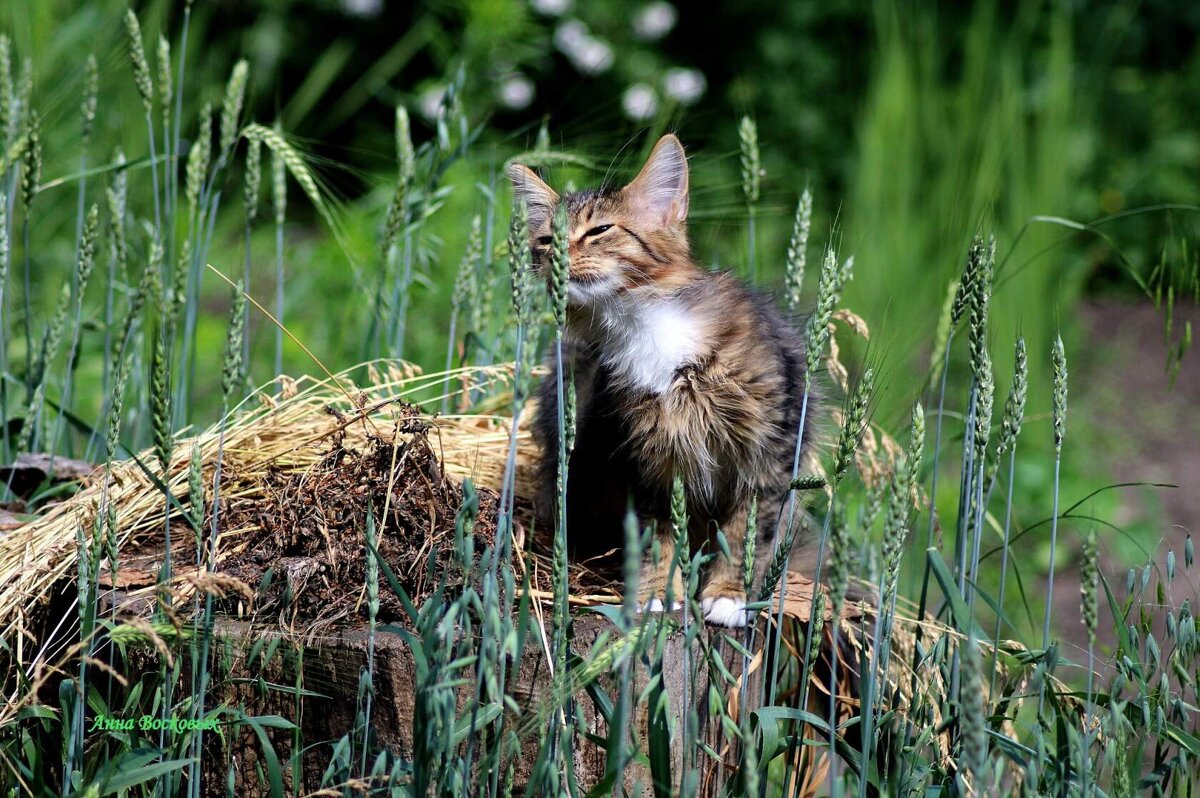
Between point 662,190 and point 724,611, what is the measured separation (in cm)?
90

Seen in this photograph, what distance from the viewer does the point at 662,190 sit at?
252 cm

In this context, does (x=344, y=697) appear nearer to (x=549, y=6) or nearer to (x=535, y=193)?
(x=535, y=193)

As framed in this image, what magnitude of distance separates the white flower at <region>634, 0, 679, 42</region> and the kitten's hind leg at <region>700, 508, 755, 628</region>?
498cm

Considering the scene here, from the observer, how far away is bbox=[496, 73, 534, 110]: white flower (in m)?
5.98

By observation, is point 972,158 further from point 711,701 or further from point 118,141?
point 711,701

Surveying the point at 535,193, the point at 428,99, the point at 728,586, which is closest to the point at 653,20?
the point at 428,99

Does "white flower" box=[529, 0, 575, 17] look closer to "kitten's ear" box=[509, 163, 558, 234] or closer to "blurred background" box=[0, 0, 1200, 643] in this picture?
"blurred background" box=[0, 0, 1200, 643]

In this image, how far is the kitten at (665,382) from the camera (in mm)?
2322

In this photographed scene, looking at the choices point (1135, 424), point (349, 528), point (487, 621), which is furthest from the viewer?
point (1135, 424)

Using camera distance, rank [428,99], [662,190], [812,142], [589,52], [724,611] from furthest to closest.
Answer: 1. [812,142]
2. [589,52]
3. [428,99]
4. [662,190]
5. [724,611]

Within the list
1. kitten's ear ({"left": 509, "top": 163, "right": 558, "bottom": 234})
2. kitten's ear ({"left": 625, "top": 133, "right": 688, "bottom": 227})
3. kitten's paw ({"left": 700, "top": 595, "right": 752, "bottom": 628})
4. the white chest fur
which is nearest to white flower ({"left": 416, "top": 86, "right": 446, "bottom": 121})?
kitten's ear ({"left": 509, "top": 163, "right": 558, "bottom": 234})

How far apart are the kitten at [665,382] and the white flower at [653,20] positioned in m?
4.60

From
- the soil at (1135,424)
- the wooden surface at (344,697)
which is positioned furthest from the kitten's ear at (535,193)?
the soil at (1135,424)

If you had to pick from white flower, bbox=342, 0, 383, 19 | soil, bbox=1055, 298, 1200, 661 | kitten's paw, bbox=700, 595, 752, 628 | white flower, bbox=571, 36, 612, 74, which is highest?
white flower, bbox=342, 0, 383, 19
